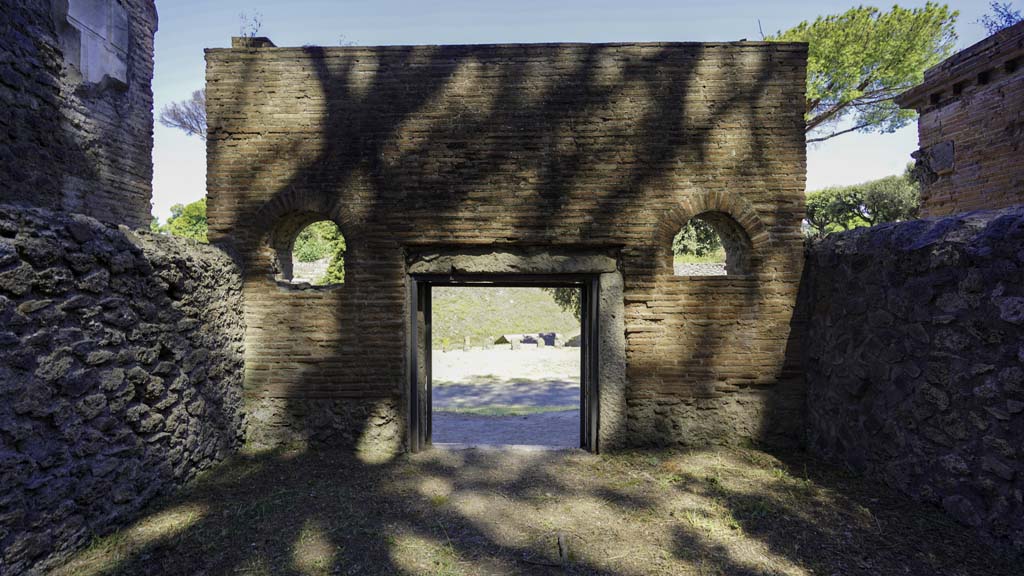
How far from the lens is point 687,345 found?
5.20m

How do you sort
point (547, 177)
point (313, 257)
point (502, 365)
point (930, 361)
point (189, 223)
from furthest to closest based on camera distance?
point (189, 223)
point (313, 257)
point (502, 365)
point (547, 177)
point (930, 361)

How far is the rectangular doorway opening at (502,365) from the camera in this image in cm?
544

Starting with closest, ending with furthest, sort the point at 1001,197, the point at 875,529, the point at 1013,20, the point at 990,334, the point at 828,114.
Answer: the point at 990,334
the point at 875,529
the point at 1001,197
the point at 1013,20
the point at 828,114

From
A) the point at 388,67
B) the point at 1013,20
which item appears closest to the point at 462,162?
the point at 388,67

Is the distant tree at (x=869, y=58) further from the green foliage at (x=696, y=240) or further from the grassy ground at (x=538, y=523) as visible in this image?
the grassy ground at (x=538, y=523)

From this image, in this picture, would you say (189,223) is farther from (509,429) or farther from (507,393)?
(509,429)

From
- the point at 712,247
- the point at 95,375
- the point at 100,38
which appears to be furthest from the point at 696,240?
the point at 95,375

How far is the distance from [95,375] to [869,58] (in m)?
18.2

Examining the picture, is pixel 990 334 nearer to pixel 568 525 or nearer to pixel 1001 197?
pixel 568 525

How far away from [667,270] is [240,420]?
463 cm

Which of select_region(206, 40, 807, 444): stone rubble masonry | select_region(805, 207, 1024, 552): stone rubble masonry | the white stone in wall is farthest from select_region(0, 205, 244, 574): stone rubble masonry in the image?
select_region(805, 207, 1024, 552): stone rubble masonry

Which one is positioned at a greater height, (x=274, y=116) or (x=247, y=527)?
(x=274, y=116)

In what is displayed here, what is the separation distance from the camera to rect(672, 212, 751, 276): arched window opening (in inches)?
211

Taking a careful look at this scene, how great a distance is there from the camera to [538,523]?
12.5 feet
